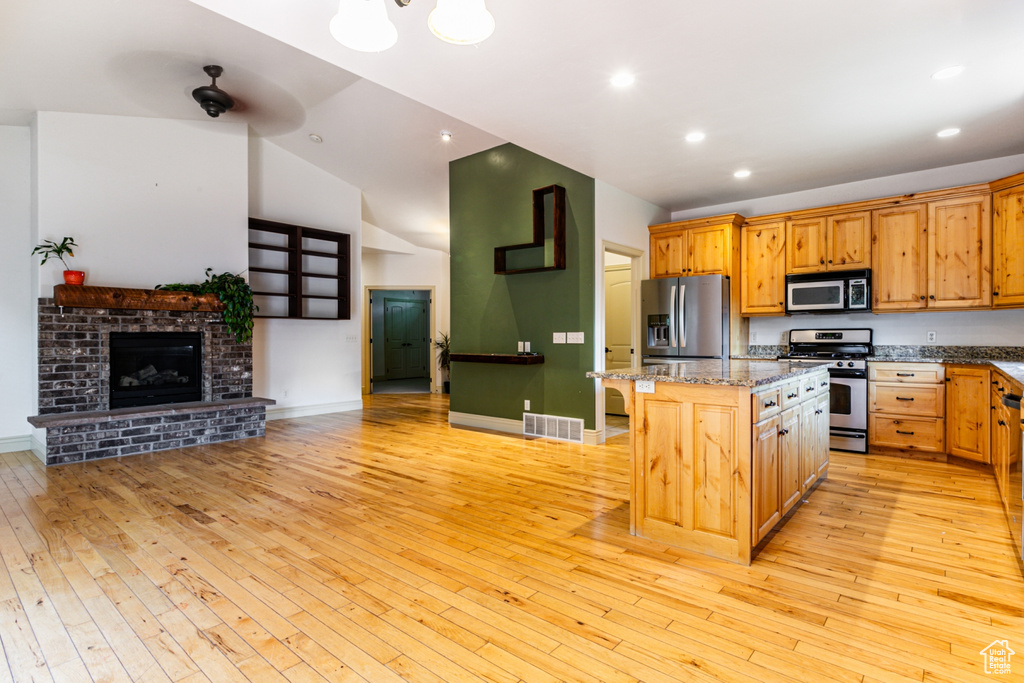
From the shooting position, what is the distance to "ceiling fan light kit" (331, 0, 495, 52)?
166 centimetres

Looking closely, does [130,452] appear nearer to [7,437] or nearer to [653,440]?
[7,437]

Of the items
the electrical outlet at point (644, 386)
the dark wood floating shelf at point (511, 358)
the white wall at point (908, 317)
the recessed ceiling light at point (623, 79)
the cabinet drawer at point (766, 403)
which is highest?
the recessed ceiling light at point (623, 79)

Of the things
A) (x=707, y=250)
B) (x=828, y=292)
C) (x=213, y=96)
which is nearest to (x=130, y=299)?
(x=213, y=96)

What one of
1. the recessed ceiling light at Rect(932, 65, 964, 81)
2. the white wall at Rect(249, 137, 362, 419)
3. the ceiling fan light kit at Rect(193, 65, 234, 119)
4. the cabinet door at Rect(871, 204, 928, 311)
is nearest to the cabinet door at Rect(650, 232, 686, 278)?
the cabinet door at Rect(871, 204, 928, 311)

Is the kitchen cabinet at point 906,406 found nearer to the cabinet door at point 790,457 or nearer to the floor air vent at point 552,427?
the cabinet door at point 790,457

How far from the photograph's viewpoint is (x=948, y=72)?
298 centimetres

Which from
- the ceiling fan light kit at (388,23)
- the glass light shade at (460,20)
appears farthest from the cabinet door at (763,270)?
the glass light shade at (460,20)

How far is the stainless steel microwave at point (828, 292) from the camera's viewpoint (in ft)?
15.9

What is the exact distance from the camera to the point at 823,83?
124 inches

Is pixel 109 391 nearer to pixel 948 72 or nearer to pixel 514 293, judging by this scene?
pixel 514 293

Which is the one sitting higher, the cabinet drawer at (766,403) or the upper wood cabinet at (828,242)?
the upper wood cabinet at (828,242)

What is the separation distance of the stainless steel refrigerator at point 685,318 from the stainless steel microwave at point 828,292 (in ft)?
2.12

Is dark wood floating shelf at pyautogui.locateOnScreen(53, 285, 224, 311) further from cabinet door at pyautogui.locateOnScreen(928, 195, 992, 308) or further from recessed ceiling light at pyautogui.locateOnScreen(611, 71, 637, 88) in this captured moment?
cabinet door at pyautogui.locateOnScreen(928, 195, 992, 308)

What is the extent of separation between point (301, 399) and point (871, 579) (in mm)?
6409
